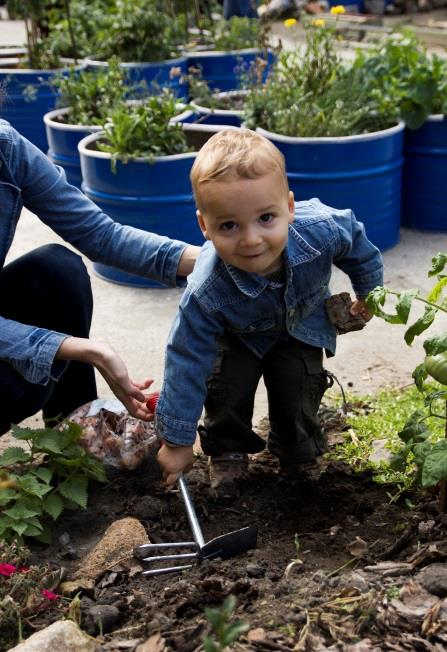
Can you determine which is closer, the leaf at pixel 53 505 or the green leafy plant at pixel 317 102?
the leaf at pixel 53 505

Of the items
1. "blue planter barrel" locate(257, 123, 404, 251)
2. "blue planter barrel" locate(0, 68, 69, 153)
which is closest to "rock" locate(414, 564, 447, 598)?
"blue planter barrel" locate(257, 123, 404, 251)

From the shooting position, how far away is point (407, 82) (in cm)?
460

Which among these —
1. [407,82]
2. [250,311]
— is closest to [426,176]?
[407,82]

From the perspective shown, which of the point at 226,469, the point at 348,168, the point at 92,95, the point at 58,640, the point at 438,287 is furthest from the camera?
the point at 92,95

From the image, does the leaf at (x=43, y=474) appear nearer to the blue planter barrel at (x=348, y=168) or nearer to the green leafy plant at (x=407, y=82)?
the blue planter barrel at (x=348, y=168)

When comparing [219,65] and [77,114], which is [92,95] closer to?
[77,114]

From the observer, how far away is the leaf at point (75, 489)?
7.70ft

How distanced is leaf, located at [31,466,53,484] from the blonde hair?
806mm

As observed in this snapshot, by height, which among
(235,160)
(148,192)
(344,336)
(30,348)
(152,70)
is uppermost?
(235,160)

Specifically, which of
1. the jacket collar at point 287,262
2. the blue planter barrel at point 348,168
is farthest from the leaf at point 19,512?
the blue planter barrel at point 348,168

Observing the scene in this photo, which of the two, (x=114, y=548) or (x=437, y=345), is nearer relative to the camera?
(x=437, y=345)

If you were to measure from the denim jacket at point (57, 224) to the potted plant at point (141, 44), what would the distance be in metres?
3.67

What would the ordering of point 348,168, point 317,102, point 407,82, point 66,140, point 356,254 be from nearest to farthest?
1. point 356,254
2. point 348,168
3. point 317,102
4. point 407,82
5. point 66,140

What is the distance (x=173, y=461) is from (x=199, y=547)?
302 millimetres
